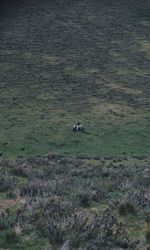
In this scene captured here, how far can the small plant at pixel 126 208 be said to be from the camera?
38.2ft

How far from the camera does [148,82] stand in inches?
2672

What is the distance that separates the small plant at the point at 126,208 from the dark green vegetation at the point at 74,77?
2851cm

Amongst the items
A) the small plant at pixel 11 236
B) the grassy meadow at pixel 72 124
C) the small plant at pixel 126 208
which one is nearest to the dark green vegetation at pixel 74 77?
the grassy meadow at pixel 72 124

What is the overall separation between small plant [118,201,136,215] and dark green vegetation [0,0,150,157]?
28506mm

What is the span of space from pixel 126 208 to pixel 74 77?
184ft

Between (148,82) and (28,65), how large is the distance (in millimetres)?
16771

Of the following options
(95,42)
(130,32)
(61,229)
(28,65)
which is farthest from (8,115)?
(61,229)

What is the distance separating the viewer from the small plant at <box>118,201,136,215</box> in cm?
1166

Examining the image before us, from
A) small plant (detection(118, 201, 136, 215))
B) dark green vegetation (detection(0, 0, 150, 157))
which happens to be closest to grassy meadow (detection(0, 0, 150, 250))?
small plant (detection(118, 201, 136, 215))

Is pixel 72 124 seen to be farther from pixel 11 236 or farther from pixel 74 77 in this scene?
pixel 11 236

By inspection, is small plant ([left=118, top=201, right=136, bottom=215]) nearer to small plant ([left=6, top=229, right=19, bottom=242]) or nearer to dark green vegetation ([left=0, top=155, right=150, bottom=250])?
dark green vegetation ([left=0, top=155, right=150, bottom=250])

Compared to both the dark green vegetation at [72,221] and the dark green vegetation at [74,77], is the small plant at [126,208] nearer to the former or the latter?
the dark green vegetation at [72,221]

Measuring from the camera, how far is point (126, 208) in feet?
38.6

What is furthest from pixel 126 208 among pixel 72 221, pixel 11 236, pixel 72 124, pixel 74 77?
pixel 74 77
